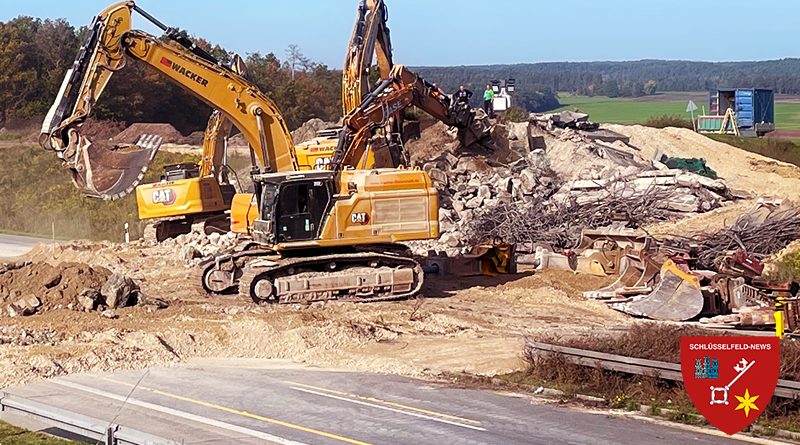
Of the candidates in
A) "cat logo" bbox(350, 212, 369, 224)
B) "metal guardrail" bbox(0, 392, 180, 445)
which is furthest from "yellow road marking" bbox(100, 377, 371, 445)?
"cat logo" bbox(350, 212, 369, 224)

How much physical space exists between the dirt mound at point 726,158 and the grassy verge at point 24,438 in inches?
1087

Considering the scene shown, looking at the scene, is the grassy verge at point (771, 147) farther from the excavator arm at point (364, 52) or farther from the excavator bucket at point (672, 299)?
the excavator bucket at point (672, 299)

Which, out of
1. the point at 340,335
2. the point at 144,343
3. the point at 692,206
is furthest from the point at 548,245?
the point at 144,343

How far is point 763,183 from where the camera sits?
123 ft

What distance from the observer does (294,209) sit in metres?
22.3

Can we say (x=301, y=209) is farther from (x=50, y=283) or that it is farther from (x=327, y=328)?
(x=50, y=283)

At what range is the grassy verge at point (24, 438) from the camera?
12117 millimetres

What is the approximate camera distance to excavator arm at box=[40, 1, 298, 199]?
77.2 ft

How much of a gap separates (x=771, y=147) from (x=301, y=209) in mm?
28048

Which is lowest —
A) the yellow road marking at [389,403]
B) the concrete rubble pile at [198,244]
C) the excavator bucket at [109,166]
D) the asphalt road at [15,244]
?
the yellow road marking at [389,403]

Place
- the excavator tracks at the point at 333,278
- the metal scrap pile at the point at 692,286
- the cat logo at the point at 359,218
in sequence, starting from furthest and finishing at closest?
the cat logo at the point at 359,218 < the excavator tracks at the point at 333,278 < the metal scrap pile at the point at 692,286

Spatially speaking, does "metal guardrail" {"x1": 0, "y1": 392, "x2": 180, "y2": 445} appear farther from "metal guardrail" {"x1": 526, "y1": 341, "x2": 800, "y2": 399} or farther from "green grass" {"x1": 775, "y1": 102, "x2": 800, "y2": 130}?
"green grass" {"x1": 775, "y1": 102, "x2": 800, "y2": 130}

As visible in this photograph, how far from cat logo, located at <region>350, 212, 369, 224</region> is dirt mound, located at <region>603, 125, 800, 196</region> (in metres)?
17.4

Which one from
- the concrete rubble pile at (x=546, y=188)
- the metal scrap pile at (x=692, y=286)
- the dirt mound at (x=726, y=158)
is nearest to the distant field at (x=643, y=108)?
the dirt mound at (x=726, y=158)
